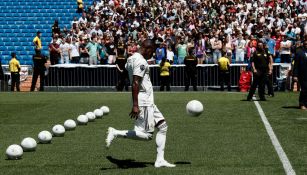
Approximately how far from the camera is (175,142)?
50.0 ft

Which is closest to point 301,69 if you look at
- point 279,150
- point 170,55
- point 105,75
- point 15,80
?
point 279,150

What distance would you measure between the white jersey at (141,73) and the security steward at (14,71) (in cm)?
2634

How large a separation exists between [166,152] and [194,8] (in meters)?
30.5

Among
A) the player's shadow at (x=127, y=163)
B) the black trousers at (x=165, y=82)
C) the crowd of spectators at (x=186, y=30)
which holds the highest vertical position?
the crowd of spectators at (x=186, y=30)

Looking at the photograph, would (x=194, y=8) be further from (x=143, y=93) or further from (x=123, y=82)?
(x=143, y=93)

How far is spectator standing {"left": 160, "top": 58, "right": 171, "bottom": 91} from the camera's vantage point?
36.3m

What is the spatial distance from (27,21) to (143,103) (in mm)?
38404

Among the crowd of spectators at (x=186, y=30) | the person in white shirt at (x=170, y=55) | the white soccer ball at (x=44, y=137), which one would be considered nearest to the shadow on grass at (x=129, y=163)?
the white soccer ball at (x=44, y=137)

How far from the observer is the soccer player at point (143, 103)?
11.4m

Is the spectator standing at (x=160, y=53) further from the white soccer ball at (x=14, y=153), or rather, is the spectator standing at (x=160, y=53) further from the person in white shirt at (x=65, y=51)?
the white soccer ball at (x=14, y=153)

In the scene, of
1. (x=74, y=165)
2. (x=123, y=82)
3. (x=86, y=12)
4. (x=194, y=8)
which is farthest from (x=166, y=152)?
(x=86, y=12)

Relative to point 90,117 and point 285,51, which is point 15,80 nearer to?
point 285,51

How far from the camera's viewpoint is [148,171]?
11320 millimetres

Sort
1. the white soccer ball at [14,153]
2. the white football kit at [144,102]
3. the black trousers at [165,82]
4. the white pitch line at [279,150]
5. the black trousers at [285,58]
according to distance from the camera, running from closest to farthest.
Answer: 1. the white pitch line at [279,150]
2. the white football kit at [144,102]
3. the white soccer ball at [14,153]
4. the black trousers at [165,82]
5. the black trousers at [285,58]
